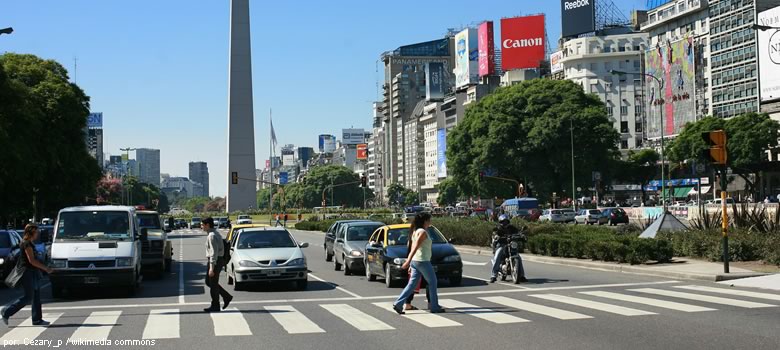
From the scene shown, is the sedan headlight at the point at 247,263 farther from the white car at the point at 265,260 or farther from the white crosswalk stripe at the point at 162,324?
the white crosswalk stripe at the point at 162,324

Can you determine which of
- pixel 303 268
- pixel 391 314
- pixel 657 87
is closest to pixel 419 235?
pixel 391 314

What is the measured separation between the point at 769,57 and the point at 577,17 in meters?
50.9

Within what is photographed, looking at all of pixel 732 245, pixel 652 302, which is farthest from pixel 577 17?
pixel 652 302

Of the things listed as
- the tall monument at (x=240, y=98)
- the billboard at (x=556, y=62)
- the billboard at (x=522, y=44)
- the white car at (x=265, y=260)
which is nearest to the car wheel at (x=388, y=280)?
the white car at (x=265, y=260)

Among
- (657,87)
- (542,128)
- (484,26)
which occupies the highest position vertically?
(484,26)

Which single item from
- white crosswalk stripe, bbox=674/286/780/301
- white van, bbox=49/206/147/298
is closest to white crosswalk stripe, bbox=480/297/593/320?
white crosswalk stripe, bbox=674/286/780/301

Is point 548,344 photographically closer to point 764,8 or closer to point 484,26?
point 764,8

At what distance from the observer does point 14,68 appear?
171ft

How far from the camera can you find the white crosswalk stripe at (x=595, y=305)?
44.0 feet

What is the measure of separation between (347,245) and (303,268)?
5219mm

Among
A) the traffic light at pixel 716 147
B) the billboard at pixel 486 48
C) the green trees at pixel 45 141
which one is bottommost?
the traffic light at pixel 716 147

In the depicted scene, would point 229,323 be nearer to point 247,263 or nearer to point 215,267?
point 215,267

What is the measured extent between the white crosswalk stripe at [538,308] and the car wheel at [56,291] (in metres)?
8.54

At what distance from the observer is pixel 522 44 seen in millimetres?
125875
